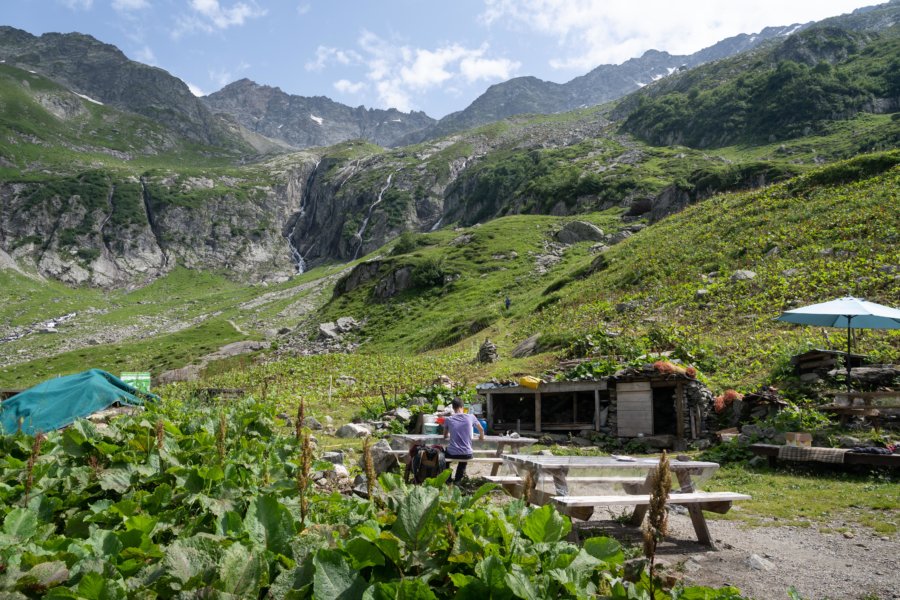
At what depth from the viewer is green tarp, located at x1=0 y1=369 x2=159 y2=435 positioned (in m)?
14.4

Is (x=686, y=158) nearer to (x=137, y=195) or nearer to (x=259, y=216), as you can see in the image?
(x=259, y=216)

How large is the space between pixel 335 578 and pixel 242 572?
39 centimetres

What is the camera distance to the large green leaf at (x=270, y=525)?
2.51 meters

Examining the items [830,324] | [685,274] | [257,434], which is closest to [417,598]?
[257,434]

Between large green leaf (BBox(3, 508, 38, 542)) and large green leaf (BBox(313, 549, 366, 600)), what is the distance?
1852 mm

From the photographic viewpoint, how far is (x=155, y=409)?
8750 mm

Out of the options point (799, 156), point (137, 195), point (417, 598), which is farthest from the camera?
point (137, 195)

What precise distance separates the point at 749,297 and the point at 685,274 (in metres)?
5.82

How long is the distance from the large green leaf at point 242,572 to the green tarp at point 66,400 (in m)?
13.9

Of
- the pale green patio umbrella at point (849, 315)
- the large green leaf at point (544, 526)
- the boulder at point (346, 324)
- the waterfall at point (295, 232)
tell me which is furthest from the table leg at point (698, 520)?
the waterfall at point (295, 232)

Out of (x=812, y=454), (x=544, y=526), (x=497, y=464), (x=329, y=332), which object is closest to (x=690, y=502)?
(x=544, y=526)

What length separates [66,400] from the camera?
50.0 feet

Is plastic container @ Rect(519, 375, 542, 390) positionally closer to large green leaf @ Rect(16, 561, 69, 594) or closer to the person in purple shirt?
the person in purple shirt

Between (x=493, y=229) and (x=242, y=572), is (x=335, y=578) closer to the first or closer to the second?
(x=242, y=572)
